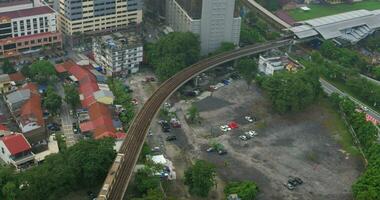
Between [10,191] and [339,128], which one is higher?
[10,191]

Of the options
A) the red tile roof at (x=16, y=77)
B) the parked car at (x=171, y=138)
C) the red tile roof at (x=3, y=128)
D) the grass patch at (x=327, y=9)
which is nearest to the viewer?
the red tile roof at (x=3, y=128)

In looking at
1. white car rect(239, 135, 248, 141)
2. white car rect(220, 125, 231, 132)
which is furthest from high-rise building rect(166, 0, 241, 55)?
white car rect(239, 135, 248, 141)

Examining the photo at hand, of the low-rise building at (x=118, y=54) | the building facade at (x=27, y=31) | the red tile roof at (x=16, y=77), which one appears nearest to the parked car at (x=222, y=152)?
the low-rise building at (x=118, y=54)

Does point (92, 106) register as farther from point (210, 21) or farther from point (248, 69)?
point (210, 21)

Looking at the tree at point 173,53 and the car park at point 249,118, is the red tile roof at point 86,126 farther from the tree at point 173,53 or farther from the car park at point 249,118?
the car park at point 249,118

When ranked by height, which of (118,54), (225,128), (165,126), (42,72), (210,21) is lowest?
(225,128)

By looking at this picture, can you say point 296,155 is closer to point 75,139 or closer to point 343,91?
point 343,91

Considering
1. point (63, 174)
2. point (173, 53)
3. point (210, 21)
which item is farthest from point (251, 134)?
point (63, 174)
